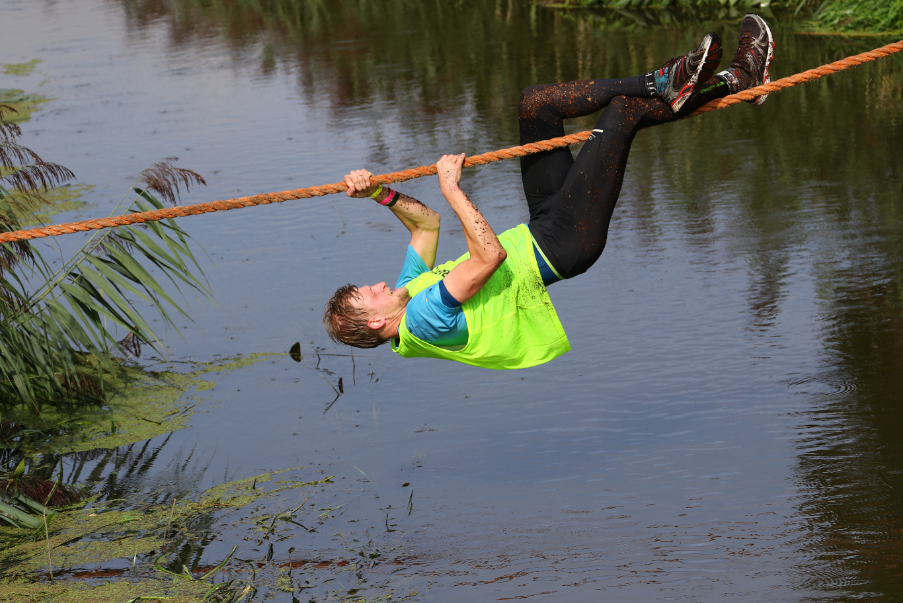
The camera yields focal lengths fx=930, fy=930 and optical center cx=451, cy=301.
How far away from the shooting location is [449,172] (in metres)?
3.64

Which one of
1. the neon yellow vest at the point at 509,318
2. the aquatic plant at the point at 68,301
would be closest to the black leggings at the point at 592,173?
the neon yellow vest at the point at 509,318

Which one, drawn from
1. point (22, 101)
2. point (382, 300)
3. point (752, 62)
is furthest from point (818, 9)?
point (382, 300)

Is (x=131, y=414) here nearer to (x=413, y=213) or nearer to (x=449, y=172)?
(x=413, y=213)

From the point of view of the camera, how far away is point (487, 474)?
16.8 ft

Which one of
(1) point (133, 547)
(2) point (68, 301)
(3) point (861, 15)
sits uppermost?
(3) point (861, 15)

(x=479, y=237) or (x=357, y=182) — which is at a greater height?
(x=357, y=182)

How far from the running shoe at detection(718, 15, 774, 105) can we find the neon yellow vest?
1119 millimetres

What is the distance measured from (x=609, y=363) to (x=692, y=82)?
271 centimetres

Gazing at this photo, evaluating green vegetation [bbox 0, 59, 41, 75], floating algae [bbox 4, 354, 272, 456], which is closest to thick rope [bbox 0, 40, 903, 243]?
floating algae [bbox 4, 354, 272, 456]

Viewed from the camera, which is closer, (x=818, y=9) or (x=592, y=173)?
(x=592, y=173)

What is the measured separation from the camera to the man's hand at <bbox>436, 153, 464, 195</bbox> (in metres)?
3.61

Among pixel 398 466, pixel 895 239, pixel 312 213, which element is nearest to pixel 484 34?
pixel 312 213

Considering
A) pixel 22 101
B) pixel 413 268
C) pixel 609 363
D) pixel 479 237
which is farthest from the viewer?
pixel 22 101

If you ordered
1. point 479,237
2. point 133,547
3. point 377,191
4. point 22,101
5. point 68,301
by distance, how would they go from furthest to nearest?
point 22,101 → point 68,301 → point 133,547 → point 377,191 → point 479,237
